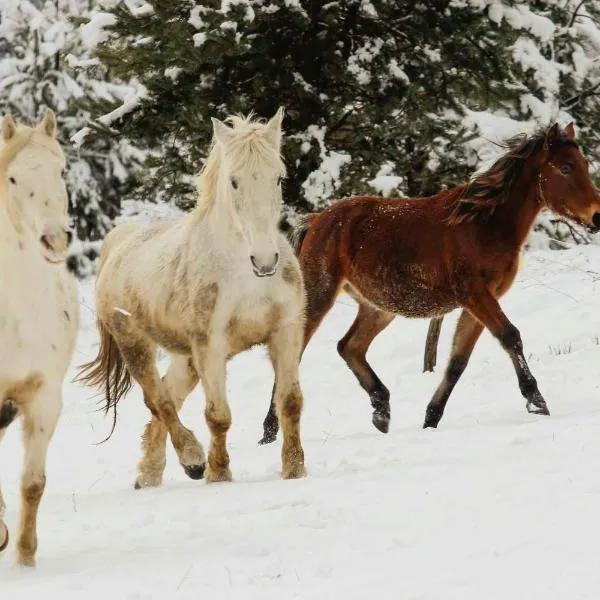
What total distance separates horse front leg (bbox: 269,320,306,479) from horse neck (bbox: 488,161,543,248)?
8.77 ft

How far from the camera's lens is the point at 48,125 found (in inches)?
180

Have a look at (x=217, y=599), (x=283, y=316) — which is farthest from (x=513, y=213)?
(x=217, y=599)

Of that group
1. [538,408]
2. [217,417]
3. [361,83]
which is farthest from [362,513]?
→ [361,83]

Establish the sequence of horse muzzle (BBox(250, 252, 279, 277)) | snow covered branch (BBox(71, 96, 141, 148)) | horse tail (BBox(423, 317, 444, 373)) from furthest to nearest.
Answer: snow covered branch (BBox(71, 96, 141, 148)) < horse tail (BBox(423, 317, 444, 373)) < horse muzzle (BBox(250, 252, 279, 277))

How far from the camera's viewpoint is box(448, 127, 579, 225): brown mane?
317 inches

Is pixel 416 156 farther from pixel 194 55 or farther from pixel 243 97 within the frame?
pixel 194 55

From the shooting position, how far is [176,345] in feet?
20.9

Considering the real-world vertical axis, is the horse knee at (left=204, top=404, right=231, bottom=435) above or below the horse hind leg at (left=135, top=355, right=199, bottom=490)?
above

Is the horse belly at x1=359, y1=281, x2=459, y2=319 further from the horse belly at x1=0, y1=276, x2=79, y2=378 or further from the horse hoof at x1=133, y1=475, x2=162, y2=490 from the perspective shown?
the horse belly at x1=0, y1=276, x2=79, y2=378

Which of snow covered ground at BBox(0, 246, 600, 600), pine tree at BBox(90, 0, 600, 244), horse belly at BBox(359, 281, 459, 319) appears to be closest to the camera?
snow covered ground at BBox(0, 246, 600, 600)

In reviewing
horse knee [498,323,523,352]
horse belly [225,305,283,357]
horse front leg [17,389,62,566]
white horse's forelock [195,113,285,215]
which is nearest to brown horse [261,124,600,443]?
horse knee [498,323,523,352]

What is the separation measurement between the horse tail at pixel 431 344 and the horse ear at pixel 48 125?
6.28 meters

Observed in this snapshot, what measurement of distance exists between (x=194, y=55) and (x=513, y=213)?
4.59m

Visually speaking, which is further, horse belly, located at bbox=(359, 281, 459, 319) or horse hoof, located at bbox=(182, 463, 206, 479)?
horse belly, located at bbox=(359, 281, 459, 319)
